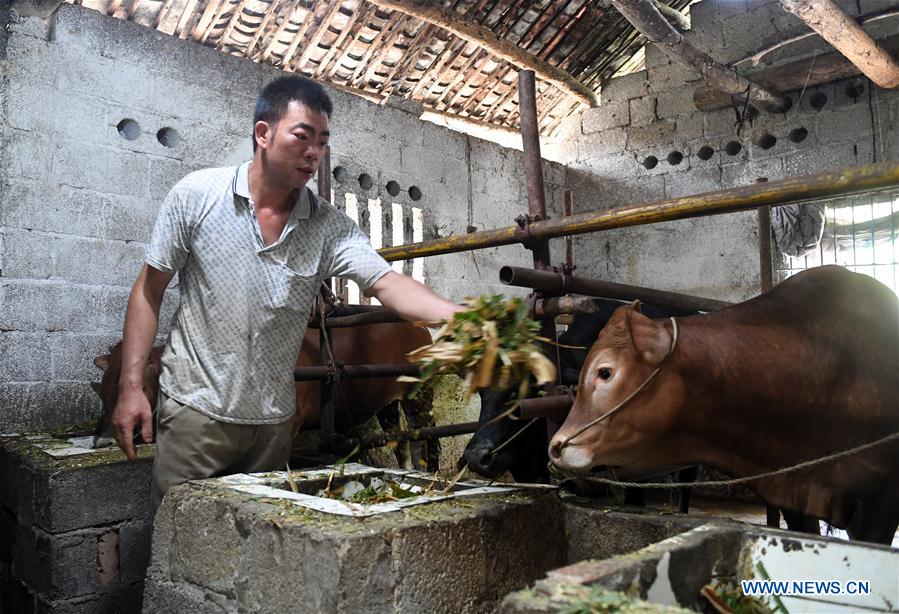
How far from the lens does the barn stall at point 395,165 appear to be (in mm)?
3340

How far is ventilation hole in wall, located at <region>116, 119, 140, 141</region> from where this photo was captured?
489 centimetres

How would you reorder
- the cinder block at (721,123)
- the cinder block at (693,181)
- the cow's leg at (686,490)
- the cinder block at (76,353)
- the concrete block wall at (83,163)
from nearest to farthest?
the cow's leg at (686,490) → the concrete block wall at (83,163) → the cinder block at (76,353) → the cinder block at (721,123) → the cinder block at (693,181)

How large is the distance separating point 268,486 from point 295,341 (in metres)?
0.57

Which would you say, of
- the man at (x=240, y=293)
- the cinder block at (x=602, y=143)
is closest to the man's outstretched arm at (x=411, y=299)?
the man at (x=240, y=293)

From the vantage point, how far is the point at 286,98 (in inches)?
106

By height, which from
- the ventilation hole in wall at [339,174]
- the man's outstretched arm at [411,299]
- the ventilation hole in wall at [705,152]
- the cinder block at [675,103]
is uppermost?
the cinder block at [675,103]

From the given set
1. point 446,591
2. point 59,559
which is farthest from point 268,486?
point 59,559

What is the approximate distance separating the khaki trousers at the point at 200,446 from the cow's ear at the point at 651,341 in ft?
4.37

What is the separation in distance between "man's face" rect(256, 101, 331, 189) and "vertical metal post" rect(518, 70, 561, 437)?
85 centimetres

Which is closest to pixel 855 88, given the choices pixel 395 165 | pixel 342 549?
pixel 395 165

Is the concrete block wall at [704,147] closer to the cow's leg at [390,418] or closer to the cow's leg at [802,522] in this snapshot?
the cow's leg at [390,418]

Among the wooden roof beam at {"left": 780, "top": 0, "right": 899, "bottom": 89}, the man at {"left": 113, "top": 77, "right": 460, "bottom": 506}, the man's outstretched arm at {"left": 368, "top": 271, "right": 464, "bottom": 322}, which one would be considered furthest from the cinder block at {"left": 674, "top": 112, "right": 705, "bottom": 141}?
the man's outstretched arm at {"left": 368, "top": 271, "right": 464, "bottom": 322}

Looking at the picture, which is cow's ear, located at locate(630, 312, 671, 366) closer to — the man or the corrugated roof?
the man

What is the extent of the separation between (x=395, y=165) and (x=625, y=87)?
3.55 meters
